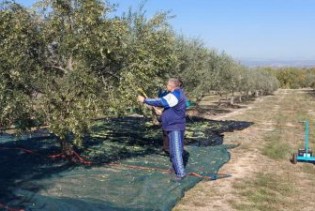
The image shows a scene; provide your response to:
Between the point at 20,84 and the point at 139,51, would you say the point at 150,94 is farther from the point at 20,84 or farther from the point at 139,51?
the point at 20,84

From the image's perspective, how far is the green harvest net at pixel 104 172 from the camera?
8.21m

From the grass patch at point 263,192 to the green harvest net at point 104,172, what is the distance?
1049 millimetres

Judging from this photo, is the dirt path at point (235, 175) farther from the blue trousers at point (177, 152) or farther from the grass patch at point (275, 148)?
the blue trousers at point (177, 152)

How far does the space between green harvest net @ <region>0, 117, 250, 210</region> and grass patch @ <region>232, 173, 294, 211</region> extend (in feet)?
3.44

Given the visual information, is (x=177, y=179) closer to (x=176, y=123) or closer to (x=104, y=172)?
(x=176, y=123)

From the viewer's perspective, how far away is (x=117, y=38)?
10047mm

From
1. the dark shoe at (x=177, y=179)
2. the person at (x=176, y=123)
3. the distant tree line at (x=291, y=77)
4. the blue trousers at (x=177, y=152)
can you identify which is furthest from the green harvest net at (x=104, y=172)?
the distant tree line at (x=291, y=77)

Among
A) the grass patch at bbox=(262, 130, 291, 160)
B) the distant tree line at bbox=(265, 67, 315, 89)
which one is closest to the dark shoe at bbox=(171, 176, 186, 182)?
the grass patch at bbox=(262, 130, 291, 160)

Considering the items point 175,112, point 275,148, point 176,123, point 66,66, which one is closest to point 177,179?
point 176,123

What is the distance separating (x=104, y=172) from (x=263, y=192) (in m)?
3.52

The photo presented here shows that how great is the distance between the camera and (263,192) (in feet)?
31.4

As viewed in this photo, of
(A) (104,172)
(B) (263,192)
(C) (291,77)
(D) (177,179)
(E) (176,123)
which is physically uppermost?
(E) (176,123)

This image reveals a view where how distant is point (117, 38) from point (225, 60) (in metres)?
22.5

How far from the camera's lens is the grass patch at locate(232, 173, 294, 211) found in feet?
28.4
